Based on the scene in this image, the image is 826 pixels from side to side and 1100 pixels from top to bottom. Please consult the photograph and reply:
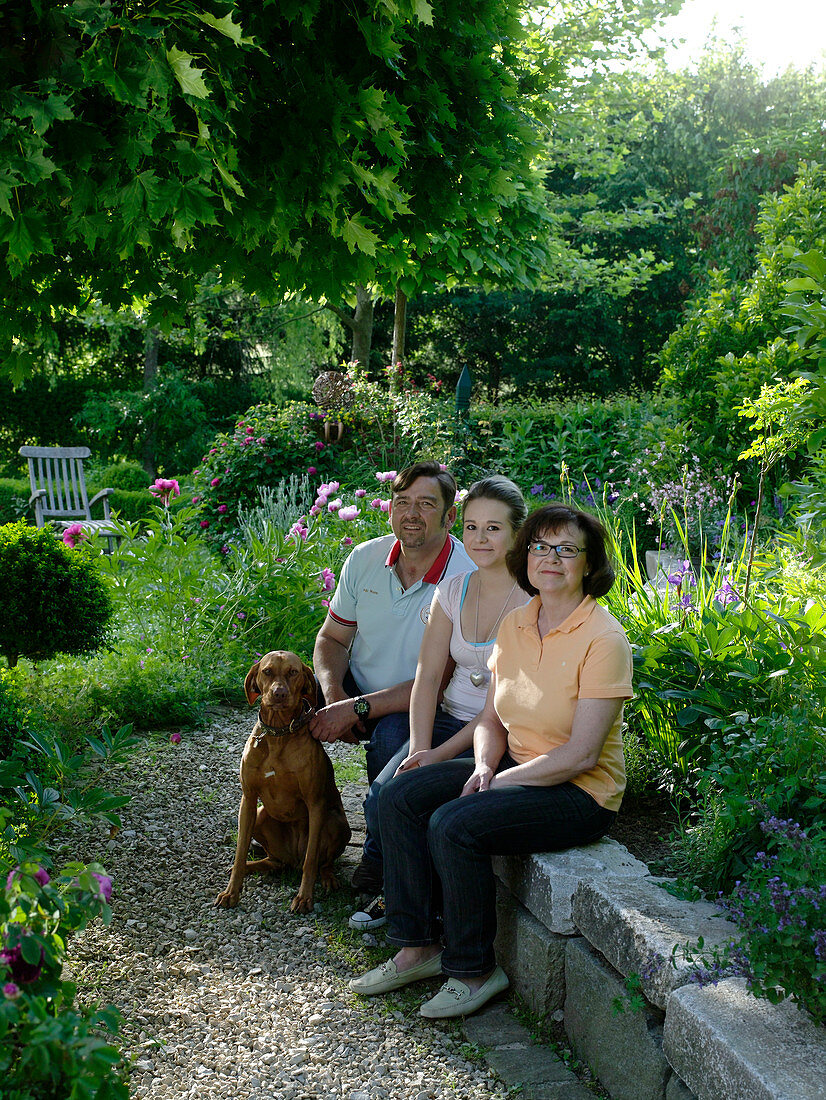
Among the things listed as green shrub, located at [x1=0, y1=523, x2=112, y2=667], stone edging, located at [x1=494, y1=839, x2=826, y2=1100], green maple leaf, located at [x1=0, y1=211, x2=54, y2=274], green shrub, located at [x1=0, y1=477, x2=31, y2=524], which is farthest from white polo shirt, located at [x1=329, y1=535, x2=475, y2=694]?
green shrub, located at [x1=0, y1=477, x2=31, y2=524]

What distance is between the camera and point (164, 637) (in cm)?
541

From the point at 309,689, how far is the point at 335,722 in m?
0.20

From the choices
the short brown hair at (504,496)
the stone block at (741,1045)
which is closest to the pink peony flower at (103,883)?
the stone block at (741,1045)

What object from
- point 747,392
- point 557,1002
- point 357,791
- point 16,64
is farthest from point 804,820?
point 747,392

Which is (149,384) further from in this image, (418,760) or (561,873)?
(561,873)

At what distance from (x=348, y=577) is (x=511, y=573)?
2.89 ft

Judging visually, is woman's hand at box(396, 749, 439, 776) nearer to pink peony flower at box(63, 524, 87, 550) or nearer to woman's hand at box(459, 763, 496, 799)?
woman's hand at box(459, 763, 496, 799)

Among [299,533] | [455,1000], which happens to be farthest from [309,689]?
[299,533]

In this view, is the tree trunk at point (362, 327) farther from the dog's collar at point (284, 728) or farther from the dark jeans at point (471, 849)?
the dark jeans at point (471, 849)

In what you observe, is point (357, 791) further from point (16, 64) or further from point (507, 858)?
point (16, 64)

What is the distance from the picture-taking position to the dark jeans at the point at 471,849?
8.46 feet

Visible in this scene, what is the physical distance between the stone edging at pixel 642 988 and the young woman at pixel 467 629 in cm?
49

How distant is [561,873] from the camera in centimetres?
250

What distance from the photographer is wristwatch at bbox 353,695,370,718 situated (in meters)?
3.40
